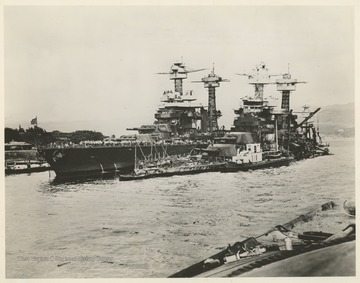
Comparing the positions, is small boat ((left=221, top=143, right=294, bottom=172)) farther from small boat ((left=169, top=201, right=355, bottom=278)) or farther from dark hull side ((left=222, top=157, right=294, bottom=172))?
small boat ((left=169, top=201, right=355, bottom=278))

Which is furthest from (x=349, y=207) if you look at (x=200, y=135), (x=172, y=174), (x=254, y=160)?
(x=172, y=174)

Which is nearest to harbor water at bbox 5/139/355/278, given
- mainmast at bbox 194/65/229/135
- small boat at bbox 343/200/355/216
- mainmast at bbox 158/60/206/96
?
small boat at bbox 343/200/355/216

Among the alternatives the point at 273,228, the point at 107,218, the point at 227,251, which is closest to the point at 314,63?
the point at 273,228

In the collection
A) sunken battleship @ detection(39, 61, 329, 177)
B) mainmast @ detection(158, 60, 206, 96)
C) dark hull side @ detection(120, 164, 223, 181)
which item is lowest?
dark hull side @ detection(120, 164, 223, 181)

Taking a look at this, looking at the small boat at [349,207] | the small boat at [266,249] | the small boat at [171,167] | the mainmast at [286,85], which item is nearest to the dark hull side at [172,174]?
the small boat at [171,167]

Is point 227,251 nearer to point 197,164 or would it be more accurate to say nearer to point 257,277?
point 257,277
